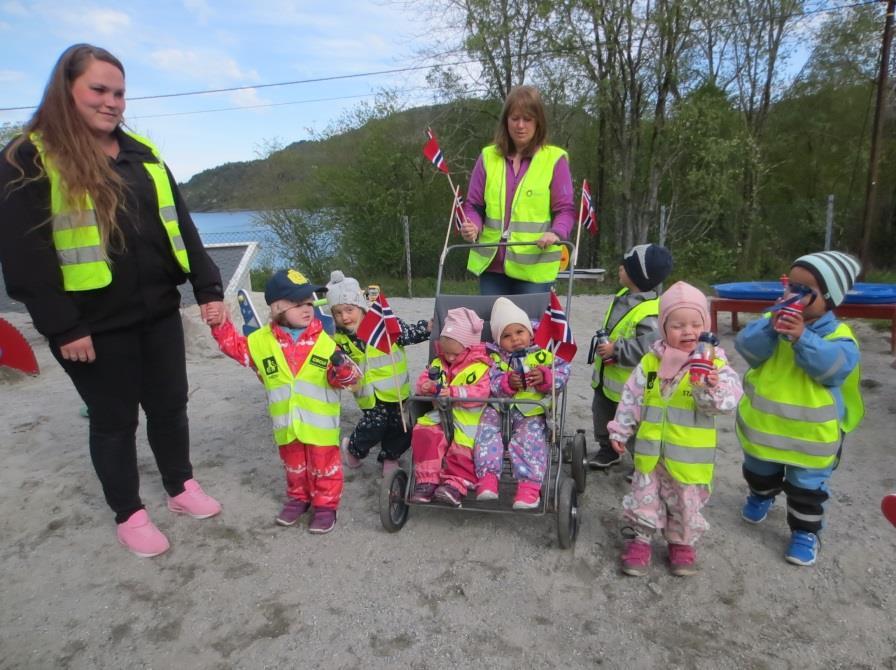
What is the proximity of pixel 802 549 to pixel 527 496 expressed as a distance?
4.30ft

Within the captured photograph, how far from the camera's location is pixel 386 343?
3.39 metres

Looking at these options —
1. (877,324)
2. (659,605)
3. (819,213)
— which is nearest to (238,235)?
(877,324)

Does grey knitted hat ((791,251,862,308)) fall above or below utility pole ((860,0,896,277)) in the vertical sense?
below

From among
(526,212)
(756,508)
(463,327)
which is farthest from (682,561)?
(526,212)

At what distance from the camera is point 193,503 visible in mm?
3375

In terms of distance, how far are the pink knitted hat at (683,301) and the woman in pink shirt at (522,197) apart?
966 mm

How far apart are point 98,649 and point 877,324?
8412 millimetres

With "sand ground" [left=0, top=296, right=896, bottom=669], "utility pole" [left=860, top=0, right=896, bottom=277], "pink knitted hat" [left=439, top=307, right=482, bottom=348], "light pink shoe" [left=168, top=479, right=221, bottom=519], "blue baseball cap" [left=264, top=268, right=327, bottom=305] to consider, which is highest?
"utility pole" [left=860, top=0, right=896, bottom=277]

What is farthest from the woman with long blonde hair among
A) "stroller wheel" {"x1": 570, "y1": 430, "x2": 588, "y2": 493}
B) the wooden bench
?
the wooden bench

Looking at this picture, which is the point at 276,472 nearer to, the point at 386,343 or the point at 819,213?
the point at 386,343

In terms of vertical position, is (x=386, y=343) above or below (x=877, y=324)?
above

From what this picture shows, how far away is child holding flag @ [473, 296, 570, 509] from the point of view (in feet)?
9.70

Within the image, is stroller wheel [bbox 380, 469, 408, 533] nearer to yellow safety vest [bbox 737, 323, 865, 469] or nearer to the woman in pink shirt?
the woman in pink shirt

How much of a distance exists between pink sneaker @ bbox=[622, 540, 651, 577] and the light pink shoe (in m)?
2.28
